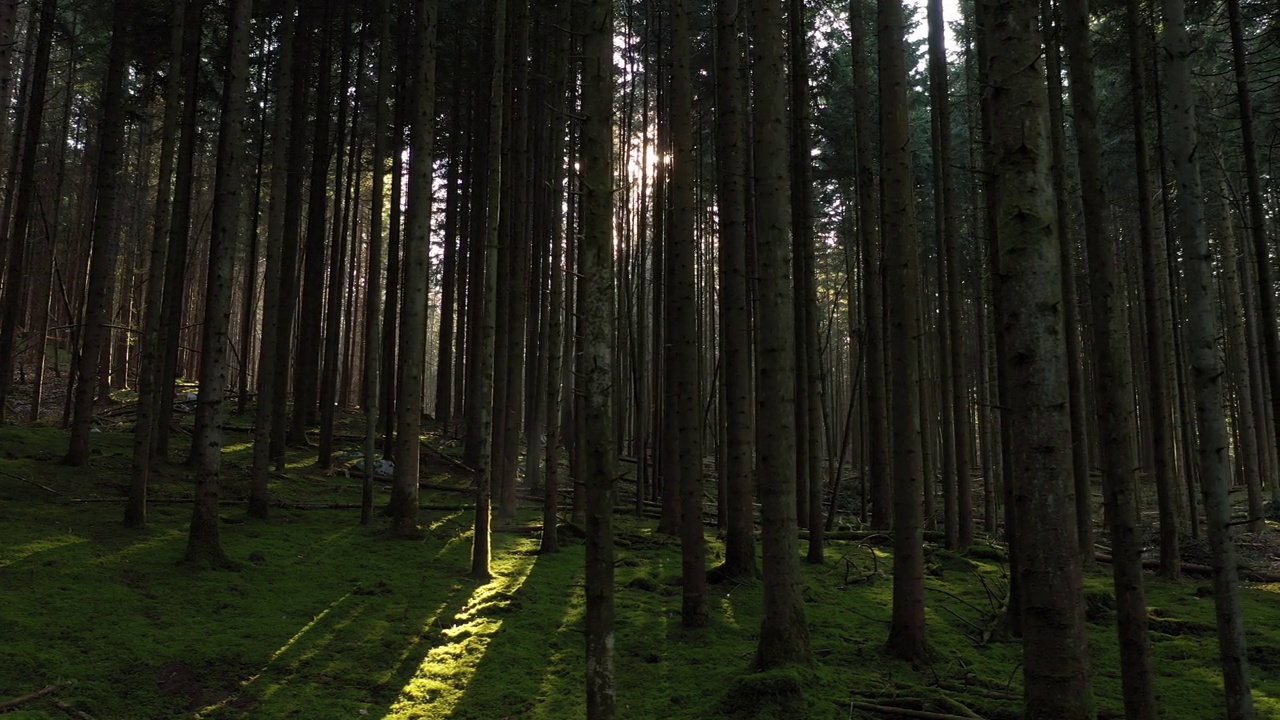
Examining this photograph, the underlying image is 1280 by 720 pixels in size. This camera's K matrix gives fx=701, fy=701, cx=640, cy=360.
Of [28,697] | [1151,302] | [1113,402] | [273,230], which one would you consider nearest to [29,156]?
[273,230]

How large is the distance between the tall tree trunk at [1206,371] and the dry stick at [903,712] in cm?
163

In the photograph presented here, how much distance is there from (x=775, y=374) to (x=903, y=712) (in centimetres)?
266

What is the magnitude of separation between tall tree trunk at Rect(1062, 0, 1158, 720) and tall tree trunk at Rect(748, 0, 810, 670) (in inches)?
86.2

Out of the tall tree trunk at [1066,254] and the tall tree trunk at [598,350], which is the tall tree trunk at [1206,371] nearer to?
the tall tree trunk at [1066,254]

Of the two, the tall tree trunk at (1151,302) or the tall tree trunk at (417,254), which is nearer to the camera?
the tall tree trunk at (1151,302)

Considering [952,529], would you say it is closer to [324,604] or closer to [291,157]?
[324,604]

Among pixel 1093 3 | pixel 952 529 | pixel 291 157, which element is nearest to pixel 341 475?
pixel 291 157

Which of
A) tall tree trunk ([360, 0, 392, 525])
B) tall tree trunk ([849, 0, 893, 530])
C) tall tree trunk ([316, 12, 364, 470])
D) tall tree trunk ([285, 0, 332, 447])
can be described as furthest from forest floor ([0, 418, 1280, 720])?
tall tree trunk ([285, 0, 332, 447])

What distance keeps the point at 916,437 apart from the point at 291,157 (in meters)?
13.7

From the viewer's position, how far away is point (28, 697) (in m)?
4.41

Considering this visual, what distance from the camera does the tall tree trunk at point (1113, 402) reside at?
4297 millimetres

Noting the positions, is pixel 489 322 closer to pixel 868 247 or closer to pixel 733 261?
pixel 733 261

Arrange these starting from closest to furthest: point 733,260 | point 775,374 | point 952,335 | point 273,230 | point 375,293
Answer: point 775,374 < point 733,260 < point 952,335 < point 375,293 < point 273,230

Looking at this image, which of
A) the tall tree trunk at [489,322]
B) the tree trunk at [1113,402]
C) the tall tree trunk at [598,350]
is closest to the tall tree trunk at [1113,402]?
the tree trunk at [1113,402]
